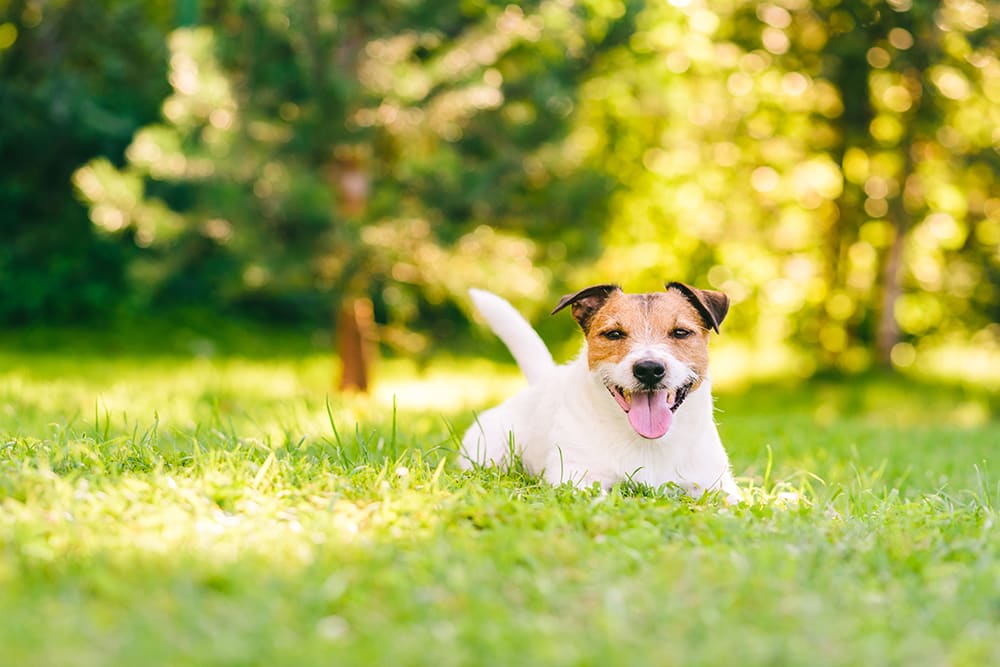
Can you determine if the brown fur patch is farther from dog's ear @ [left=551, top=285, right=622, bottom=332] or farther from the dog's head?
dog's ear @ [left=551, top=285, right=622, bottom=332]

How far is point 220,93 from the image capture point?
26.6ft

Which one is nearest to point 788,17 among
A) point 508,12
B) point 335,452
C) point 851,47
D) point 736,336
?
point 851,47

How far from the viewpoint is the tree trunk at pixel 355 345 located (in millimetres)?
9555

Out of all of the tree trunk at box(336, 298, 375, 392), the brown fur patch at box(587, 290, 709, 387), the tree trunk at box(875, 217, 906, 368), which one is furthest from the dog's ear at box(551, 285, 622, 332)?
the tree trunk at box(875, 217, 906, 368)

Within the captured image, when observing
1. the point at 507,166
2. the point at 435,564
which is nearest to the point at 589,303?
the point at 435,564

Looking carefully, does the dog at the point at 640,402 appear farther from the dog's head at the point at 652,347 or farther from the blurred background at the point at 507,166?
the blurred background at the point at 507,166

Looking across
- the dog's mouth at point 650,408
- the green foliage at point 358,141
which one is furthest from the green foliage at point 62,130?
the dog's mouth at point 650,408

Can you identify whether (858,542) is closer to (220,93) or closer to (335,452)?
(335,452)

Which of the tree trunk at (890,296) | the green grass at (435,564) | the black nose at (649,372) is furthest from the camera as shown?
the tree trunk at (890,296)

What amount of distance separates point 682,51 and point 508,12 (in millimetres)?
3727

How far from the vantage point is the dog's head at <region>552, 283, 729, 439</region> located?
402cm

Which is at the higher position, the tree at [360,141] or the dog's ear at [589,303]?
the tree at [360,141]

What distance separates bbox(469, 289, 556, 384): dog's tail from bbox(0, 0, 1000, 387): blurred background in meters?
3.26

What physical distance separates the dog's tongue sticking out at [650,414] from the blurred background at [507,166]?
14.7ft
